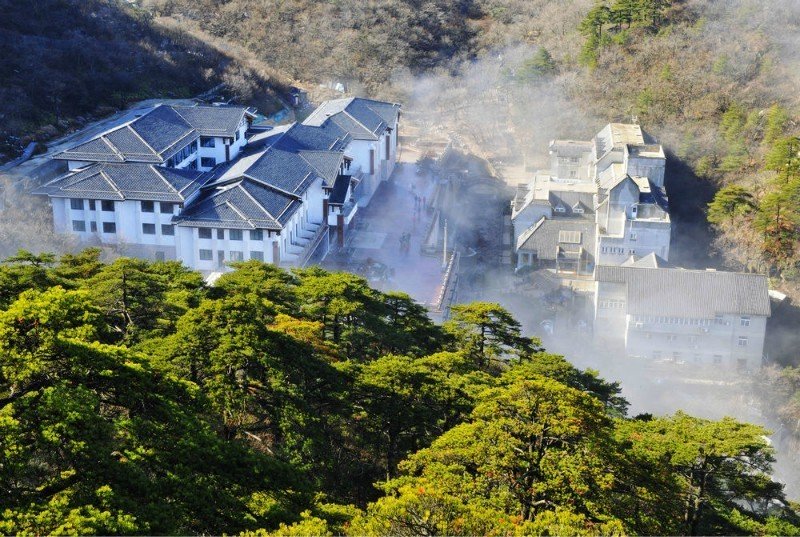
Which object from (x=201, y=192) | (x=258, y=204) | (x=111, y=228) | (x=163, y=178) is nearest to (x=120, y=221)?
(x=111, y=228)

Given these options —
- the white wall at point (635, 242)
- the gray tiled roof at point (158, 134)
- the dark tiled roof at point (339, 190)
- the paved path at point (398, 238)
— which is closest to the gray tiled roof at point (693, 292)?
the white wall at point (635, 242)

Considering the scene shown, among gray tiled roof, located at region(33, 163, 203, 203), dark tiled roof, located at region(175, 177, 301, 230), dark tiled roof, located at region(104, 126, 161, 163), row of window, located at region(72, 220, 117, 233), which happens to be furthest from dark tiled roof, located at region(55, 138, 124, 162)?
dark tiled roof, located at region(175, 177, 301, 230)

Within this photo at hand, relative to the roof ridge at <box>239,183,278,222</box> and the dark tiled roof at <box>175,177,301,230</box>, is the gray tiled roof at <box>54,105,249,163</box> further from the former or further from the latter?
the roof ridge at <box>239,183,278,222</box>

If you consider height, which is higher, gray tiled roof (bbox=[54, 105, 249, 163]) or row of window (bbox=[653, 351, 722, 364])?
gray tiled roof (bbox=[54, 105, 249, 163])

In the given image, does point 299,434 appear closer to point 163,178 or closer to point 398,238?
point 163,178

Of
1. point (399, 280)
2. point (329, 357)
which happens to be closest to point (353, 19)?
point (399, 280)

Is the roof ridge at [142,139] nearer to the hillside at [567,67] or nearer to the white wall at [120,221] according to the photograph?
the white wall at [120,221]
